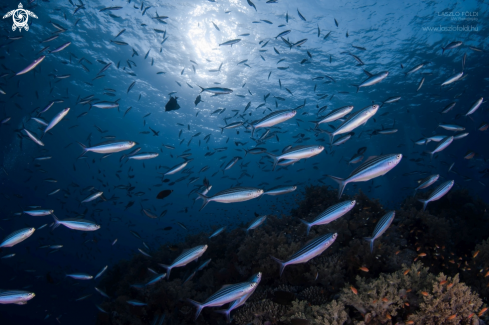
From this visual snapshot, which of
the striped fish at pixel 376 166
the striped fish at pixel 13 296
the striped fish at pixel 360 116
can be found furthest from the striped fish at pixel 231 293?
the striped fish at pixel 13 296

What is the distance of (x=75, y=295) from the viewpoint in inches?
971

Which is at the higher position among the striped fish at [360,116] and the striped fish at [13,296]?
the striped fish at [360,116]

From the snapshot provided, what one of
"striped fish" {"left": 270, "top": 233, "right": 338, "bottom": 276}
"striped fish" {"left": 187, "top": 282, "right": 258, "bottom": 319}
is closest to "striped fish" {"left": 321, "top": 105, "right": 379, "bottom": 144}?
"striped fish" {"left": 270, "top": 233, "right": 338, "bottom": 276}

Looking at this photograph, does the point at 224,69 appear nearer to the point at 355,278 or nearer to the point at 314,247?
the point at 314,247

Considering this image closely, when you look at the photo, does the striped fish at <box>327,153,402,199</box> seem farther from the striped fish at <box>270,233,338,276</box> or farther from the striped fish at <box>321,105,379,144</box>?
the striped fish at <box>270,233,338,276</box>

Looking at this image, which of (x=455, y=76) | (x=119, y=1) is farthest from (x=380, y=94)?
(x=119, y=1)

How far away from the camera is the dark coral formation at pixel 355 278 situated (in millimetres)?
2994

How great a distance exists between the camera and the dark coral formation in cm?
299

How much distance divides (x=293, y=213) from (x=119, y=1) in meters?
20.7

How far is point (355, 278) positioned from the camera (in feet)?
13.0

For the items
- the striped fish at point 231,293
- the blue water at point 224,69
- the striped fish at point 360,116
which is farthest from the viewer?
the blue water at point 224,69

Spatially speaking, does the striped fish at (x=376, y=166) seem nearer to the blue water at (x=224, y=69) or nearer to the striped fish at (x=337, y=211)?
the striped fish at (x=337, y=211)

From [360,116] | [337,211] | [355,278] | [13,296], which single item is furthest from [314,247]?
[13,296]

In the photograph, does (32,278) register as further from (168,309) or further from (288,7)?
(288,7)
